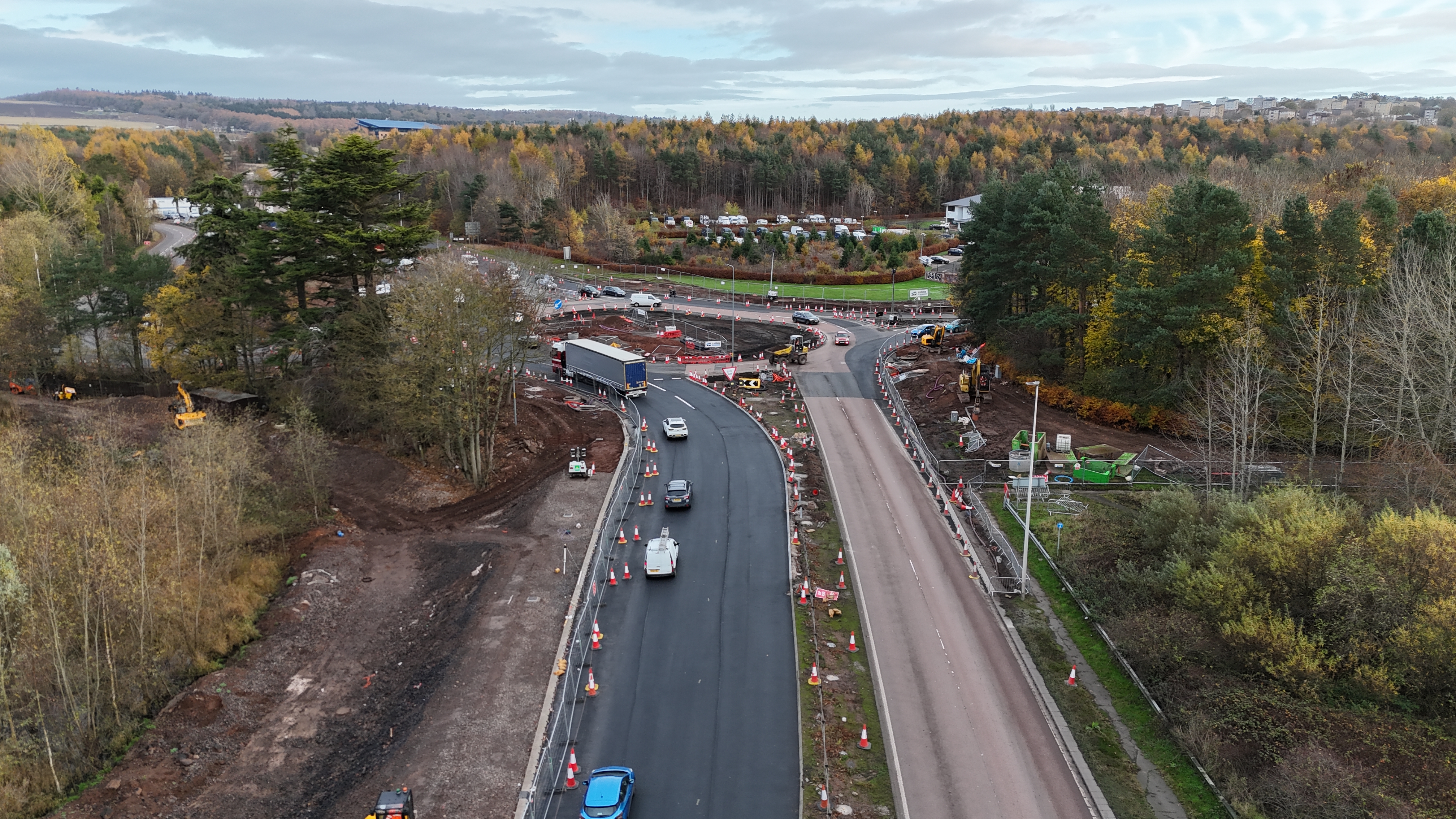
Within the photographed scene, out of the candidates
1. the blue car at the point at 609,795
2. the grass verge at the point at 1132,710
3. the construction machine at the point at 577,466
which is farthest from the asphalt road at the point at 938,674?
the construction machine at the point at 577,466

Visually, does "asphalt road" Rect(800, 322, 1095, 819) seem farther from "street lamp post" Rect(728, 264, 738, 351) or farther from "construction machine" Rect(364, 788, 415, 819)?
"street lamp post" Rect(728, 264, 738, 351)

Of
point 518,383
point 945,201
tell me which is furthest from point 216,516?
point 945,201

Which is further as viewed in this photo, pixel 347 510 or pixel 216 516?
pixel 347 510

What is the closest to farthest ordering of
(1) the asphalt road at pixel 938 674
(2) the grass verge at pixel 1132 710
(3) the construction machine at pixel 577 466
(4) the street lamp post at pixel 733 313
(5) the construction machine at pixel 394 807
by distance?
1. (5) the construction machine at pixel 394 807
2. (2) the grass verge at pixel 1132 710
3. (1) the asphalt road at pixel 938 674
4. (3) the construction machine at pixel 577 466
5. (4) the street lamp post at pixel 733 313

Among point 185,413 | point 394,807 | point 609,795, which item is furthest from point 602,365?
point 609,795

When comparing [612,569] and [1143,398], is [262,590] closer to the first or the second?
[612,569]

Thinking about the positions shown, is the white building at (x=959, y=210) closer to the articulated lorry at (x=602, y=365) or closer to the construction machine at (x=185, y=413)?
the articulated lorry at (x=602, y=365)
